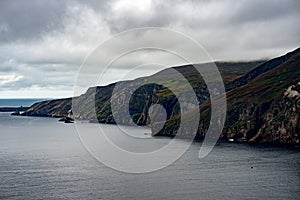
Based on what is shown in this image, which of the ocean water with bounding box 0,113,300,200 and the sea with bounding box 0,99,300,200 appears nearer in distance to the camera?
the sea with bounding box 0,99,300,200

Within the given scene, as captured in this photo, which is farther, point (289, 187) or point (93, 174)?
point (93, 174)

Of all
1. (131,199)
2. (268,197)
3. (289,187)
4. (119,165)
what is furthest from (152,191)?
(119,165)

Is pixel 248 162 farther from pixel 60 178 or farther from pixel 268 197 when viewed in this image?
pixel 60 178

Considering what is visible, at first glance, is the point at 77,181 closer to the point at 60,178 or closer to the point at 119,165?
the point at 60,178

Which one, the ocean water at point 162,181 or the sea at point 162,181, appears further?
the ocean water at point 162,181

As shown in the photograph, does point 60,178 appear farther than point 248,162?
No

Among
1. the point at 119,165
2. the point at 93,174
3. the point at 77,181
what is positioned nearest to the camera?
the point at 77,181

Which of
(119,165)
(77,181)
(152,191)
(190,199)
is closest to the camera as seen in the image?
(190,199)

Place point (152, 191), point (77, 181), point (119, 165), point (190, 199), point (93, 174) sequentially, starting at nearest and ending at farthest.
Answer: point (190, 199), point (152, 191), point (77, 181), point (93, 174), point (119, 165)

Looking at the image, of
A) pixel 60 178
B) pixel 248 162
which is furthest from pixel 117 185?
pixel 248 162
